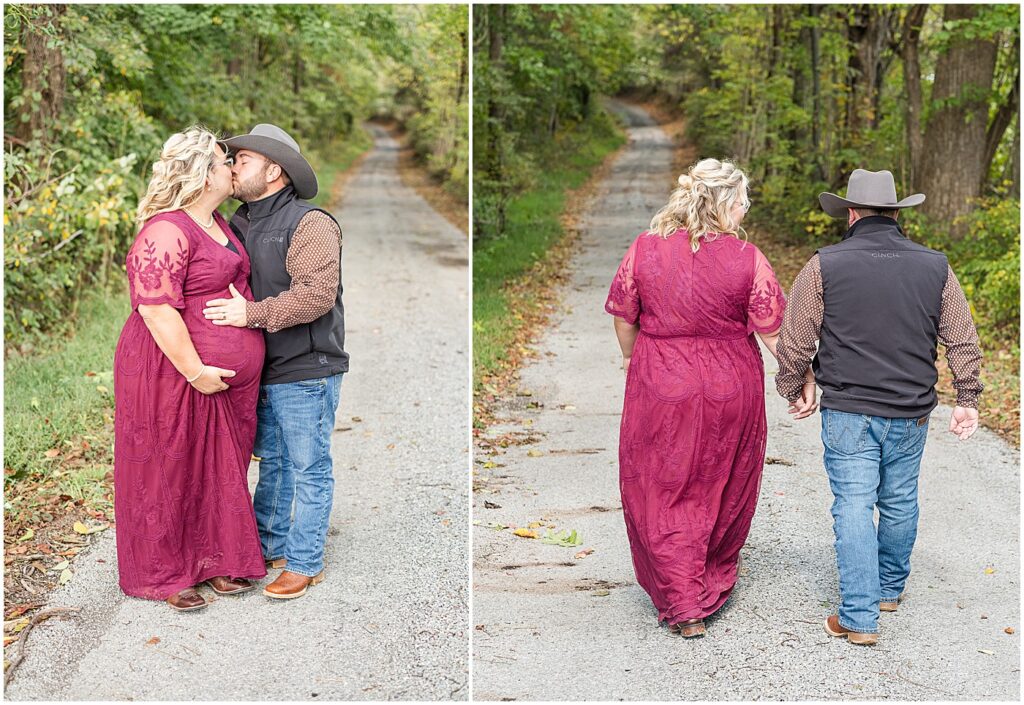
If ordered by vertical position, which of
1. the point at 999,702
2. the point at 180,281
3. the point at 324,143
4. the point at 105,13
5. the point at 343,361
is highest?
the point at 105,13

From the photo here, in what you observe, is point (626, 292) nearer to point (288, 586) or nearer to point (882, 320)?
point (882, 320)

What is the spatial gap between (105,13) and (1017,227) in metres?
9.43

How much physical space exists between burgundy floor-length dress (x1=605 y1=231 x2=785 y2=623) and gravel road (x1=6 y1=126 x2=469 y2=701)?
883mm

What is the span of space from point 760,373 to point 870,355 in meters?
0.45

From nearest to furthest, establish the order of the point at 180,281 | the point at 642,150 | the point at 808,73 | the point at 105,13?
the point at 180,281, the point at 105,13, the point at 808,73, the point at 642,150

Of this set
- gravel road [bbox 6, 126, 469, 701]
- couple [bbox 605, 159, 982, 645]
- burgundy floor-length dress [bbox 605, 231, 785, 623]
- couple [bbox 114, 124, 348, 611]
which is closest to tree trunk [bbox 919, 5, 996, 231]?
gravel road [bbox 6, 126, 469, 701]

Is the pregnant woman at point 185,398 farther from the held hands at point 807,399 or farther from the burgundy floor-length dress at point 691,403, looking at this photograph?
the held hands at point 807,399

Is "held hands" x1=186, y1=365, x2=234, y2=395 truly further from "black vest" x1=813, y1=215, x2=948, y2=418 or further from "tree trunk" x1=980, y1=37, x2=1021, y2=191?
"tree trunk" x1=980, y1=37, x2=1021, y2=191

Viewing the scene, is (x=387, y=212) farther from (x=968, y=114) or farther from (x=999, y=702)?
(x=999, y=702)

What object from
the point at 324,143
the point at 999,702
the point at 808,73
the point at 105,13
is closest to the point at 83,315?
the point at 105,13

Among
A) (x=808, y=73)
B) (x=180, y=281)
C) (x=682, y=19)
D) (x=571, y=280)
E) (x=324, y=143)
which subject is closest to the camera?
(x=180, y=281)

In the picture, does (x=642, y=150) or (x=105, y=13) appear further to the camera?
(x=642, y=150)

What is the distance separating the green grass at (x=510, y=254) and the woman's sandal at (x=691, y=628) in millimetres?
3516

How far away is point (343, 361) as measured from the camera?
4.28m
